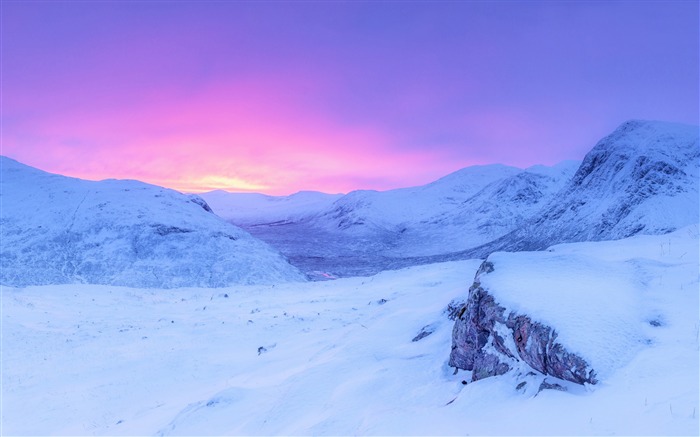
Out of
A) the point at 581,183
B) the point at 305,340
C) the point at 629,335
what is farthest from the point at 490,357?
the point at 581,183

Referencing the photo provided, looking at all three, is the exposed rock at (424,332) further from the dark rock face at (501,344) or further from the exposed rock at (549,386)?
the exposed rock at (549,386)

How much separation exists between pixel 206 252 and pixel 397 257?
31361 mm

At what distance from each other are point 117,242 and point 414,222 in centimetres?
6408

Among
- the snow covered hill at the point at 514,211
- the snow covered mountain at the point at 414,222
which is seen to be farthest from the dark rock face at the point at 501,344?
the snow covered mountain at the point at 414,222

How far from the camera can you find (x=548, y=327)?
6828 mm

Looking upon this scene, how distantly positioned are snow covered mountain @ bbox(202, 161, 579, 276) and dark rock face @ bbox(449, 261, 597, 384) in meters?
45.8

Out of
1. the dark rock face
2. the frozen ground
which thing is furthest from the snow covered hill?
the dark rock face

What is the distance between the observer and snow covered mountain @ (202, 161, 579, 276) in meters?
69.2

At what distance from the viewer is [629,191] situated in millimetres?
41562

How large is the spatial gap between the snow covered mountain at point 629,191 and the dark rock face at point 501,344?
102 ft

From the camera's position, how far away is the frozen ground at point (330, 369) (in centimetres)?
582

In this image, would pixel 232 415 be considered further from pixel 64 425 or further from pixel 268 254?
pixel 268 254

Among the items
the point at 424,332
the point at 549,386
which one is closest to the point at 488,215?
the point at 424,332

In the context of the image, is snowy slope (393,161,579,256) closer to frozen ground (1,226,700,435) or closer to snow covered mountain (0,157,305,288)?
snow covered mountain (0,157,305,288)
